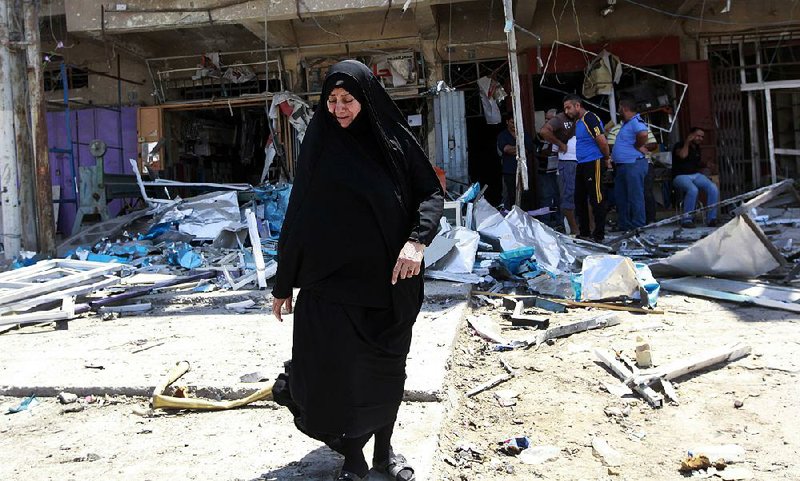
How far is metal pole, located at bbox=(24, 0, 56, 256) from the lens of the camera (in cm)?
783

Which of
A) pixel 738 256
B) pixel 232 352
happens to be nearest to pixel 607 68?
pixel 738 256

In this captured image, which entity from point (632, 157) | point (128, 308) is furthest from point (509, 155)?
point (128, 308)

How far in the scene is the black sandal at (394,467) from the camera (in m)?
2.21

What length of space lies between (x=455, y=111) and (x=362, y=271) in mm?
8516

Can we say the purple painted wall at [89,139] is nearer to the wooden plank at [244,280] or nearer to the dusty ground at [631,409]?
the wooden plank at [244,280]

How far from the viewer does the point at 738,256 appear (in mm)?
4980

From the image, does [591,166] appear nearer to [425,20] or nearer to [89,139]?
[425,20]

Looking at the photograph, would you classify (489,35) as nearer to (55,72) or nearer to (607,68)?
(607,68)

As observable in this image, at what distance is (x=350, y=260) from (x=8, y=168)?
769 cm

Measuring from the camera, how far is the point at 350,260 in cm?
212

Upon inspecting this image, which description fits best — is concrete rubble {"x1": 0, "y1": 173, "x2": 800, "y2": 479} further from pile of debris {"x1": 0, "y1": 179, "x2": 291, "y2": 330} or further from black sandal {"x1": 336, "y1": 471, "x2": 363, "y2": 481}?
black sandal {"x1": 336, "y1": 471, "x2": 363, "y2": 481}

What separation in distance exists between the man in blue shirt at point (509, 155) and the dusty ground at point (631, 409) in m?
5.46

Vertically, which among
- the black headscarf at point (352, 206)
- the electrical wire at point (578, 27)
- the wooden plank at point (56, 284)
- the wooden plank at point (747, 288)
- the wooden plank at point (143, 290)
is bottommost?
the wooden plank at point (747, 288)

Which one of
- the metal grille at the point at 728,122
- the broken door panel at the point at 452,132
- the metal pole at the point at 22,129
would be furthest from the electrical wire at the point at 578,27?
the metal pole at the point at 22,129
